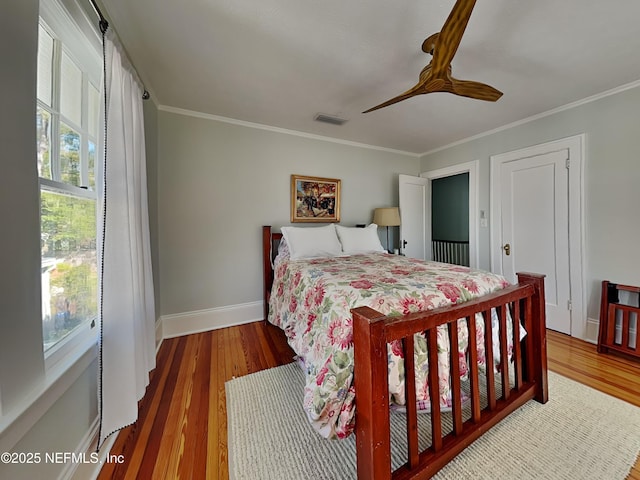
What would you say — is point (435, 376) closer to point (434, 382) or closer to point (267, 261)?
point (434, 382)

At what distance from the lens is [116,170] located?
1.31m

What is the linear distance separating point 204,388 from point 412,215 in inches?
138

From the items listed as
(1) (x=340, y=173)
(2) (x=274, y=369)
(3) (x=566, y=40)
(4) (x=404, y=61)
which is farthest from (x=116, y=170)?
(3) (x=566, y=40)

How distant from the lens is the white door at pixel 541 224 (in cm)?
259

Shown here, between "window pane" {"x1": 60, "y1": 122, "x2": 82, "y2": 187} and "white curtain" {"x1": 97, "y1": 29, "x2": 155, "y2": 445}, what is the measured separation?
142 mm

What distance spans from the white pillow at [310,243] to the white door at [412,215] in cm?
144

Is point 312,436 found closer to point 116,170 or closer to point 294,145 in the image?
point 116,170

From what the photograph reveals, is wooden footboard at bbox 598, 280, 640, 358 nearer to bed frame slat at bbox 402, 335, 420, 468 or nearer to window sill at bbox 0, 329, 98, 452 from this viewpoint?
bed frame slat at bbox 402, 335, 420, 468

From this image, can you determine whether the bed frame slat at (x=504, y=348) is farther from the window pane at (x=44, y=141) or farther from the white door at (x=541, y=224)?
the window pane at (x=44, y=141)

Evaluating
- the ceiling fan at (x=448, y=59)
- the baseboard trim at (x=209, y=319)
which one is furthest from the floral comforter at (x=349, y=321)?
the ceiling fan at (x=448, y=59)

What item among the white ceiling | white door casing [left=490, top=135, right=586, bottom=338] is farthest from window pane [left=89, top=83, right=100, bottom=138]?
white door casing [left=490, top=135, right=586, bottom=338]

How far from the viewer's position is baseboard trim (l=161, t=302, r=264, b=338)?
2572 mm

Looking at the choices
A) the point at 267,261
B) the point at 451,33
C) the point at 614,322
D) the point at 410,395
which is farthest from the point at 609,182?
the point at 267,261

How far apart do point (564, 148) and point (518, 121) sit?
60cm
